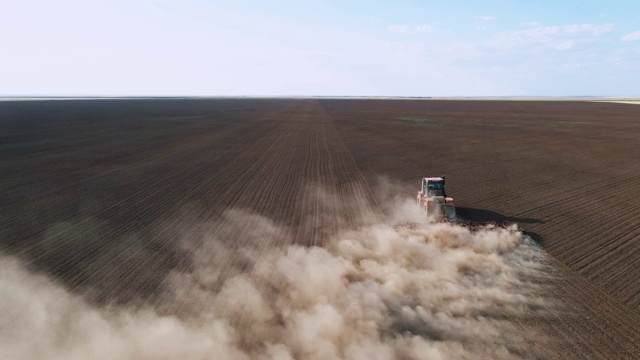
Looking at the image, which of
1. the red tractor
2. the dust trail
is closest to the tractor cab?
the red tractor

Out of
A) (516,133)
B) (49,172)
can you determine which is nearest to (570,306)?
(49,172)

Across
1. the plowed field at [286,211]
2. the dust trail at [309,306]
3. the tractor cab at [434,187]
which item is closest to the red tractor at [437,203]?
the tractor cab at [434,187]

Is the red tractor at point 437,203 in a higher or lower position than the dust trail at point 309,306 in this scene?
higher

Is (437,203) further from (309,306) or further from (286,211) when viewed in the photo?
(309,306)

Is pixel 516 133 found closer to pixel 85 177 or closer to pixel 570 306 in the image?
pixel 570 306

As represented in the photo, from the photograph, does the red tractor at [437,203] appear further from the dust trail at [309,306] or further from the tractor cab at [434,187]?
the dust trail at [309,306]

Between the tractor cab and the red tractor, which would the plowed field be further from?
the tractor cab
